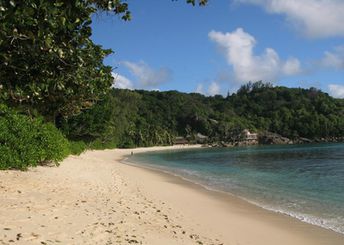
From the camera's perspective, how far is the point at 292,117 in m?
188

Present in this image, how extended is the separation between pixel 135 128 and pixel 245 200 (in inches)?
5544

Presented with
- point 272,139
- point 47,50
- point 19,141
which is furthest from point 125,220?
point 272,139

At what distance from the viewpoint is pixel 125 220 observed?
1213 cm

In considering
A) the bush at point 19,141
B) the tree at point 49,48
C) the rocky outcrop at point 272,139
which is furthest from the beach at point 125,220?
the rocky outcrop at point 272,139

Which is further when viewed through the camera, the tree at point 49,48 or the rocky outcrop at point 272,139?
the rocky outcrop at point 272,139

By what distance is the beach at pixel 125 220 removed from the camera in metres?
9.88

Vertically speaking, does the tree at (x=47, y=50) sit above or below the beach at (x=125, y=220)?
above

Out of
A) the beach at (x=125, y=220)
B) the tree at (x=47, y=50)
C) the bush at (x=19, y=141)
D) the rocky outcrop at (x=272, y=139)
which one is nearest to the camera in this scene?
the tree at (x=47, y=50)

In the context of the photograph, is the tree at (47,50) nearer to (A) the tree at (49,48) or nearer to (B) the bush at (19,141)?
(A) the tree at (49,48)

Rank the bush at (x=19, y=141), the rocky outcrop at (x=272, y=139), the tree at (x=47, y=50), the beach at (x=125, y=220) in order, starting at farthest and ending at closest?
1. the rocky outcrop at (x=272, y=139)
2. the bush at (x=19, y=141)
3. the beach at (x=125, y=220)
4. the tree at (x=47, y=50)

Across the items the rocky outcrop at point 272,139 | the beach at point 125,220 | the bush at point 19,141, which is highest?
the rocky outcrop at point 272,139

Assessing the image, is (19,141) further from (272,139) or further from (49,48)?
(272,139)

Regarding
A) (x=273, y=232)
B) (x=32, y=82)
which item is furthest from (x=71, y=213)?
(x=273, y=232)

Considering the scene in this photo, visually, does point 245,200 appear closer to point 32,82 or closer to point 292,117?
point 32,82
